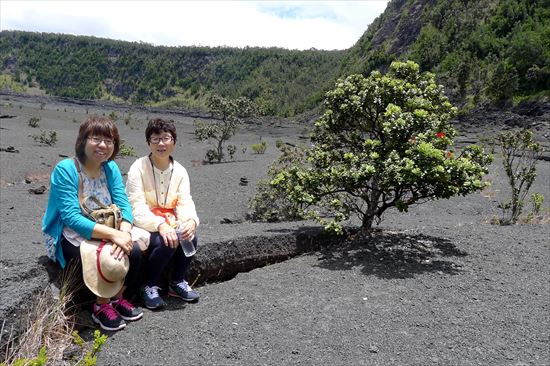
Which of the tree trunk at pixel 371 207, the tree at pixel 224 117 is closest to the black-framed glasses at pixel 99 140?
the tree trunk at pixel 371 207

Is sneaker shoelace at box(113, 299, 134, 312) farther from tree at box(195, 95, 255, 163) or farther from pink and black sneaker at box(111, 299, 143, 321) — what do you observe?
tree at box(195, 95, 255, 163)

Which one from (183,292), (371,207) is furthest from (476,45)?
(183,292)

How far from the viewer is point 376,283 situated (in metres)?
4.67

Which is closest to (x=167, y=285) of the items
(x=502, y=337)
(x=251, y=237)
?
(x=251, y=237)

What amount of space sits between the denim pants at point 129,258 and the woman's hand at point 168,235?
21cm

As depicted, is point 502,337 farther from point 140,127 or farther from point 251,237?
point 140,127

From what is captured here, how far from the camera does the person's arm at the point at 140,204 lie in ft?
12.2

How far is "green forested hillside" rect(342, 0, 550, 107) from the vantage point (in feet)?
118

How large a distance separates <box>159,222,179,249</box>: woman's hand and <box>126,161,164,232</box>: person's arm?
0.19 ft

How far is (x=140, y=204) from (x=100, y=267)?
726mm

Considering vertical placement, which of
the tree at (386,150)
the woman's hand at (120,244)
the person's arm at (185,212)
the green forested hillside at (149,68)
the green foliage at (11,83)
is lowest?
Answer: the woman's hand at (120,244)

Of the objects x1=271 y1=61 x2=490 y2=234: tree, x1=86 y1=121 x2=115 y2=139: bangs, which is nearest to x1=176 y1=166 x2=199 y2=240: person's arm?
x1=86 y1=121 x2=115 y2=139: bangs

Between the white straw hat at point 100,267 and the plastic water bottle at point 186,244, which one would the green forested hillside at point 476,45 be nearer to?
the plastic water bottle at point 186,244

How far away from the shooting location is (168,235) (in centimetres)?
364
